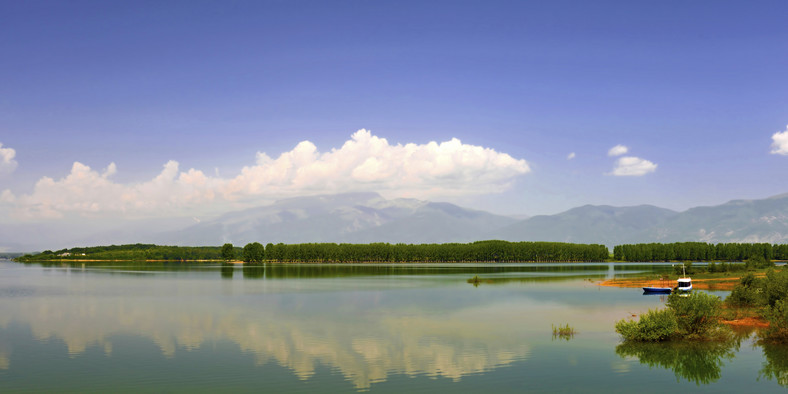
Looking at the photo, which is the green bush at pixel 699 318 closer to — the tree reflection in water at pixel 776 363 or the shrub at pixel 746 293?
the tree reflection in water at pixel 776 363

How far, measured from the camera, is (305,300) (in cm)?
6494

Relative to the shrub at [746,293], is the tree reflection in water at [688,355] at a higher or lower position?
lower

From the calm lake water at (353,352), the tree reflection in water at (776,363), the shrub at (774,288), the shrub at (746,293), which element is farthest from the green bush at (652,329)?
the shrub at (746,293)

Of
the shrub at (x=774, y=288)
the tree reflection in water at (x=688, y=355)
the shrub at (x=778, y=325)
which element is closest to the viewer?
the tree reflection in water at (x=688, y=355)

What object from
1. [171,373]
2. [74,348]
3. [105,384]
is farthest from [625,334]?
[74,348]

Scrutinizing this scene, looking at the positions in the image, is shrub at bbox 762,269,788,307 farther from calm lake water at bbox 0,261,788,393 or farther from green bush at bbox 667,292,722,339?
green bush at bbox 667,292,722,339

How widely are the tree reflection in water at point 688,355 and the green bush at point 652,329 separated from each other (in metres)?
0.45

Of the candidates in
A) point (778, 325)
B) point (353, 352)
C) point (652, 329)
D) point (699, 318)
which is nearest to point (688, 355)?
point (652, 329)

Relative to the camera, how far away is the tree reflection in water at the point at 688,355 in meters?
28.3

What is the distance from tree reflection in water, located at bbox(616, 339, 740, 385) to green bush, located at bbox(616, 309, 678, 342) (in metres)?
0.45

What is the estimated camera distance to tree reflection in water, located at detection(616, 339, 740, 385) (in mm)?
28266

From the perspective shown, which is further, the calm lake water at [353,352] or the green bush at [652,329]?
the green bush at [652,329]

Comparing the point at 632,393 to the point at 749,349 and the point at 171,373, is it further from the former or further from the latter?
the point at 171,373

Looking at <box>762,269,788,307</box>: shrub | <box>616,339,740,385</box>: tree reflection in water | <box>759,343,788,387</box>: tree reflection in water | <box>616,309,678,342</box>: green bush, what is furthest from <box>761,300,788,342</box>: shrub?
<box>762,269,788,307</box>: shrub
